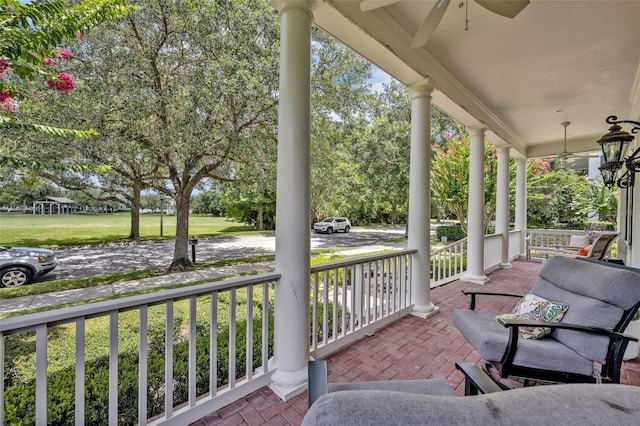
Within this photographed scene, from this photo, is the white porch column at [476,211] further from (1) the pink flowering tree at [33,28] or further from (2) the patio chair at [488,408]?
(1) the pink flowering tree at [33,28]

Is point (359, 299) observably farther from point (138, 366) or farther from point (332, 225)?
point (332, 225)

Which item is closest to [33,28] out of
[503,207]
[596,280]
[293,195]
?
[293,195]

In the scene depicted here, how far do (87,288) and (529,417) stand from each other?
288 inches

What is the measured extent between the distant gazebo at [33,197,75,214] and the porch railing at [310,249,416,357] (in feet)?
17.9

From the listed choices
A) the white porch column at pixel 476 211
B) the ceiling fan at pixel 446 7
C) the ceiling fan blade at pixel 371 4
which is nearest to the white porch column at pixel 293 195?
the ceiling fan blade at pixel 371 4

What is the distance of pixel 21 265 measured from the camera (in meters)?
5.11

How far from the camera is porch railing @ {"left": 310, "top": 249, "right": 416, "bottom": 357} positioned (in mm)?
2494

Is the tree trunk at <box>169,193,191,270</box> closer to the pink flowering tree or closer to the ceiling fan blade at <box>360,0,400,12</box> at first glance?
the pink flowering tree

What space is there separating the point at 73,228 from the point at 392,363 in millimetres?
8001

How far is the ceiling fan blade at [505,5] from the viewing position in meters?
1.63

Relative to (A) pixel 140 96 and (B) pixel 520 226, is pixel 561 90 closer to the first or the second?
(B) pixel 520 226

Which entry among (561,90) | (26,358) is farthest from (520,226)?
(26,358)

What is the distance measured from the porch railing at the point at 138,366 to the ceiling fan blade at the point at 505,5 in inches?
85.1

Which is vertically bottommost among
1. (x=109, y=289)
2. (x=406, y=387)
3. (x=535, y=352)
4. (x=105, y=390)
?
(x=109, y=289)
